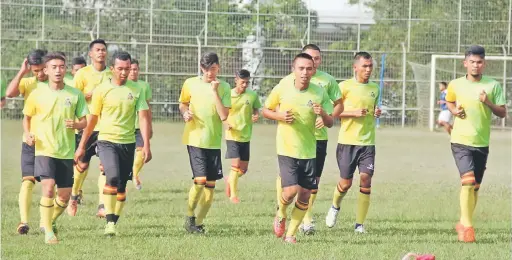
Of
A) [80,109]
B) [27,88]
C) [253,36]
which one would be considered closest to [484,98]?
[80,109]

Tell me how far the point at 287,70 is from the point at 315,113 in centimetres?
2589

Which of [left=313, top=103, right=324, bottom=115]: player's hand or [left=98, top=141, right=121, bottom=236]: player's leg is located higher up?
[left=313, top=103, right=324, bottom=115]: player's hand

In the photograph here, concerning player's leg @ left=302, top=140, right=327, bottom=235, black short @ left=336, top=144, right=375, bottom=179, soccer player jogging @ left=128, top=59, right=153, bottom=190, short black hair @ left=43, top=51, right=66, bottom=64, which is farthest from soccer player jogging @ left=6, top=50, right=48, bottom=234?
black short @ left=336, top=144, right=375, bottom=179

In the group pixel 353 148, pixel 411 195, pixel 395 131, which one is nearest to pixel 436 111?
pixel 395 131

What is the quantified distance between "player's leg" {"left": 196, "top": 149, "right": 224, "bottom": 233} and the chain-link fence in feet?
78.8

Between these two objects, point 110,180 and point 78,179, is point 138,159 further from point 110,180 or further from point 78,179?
point 110,180

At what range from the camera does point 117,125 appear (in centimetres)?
1270

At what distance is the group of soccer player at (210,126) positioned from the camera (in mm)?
A: 11852

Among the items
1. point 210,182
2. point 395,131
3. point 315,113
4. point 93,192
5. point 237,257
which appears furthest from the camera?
point 395,131

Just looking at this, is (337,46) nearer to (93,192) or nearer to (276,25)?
(276,25)

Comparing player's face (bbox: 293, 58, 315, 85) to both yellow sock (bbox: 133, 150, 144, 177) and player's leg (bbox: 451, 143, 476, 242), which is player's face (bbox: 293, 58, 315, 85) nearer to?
player's leg (bbox: 451, 143, 476, 242)

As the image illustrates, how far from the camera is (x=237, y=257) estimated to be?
10.8 meters

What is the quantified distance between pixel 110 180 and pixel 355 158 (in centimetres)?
314

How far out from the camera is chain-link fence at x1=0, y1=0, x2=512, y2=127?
123 feet
